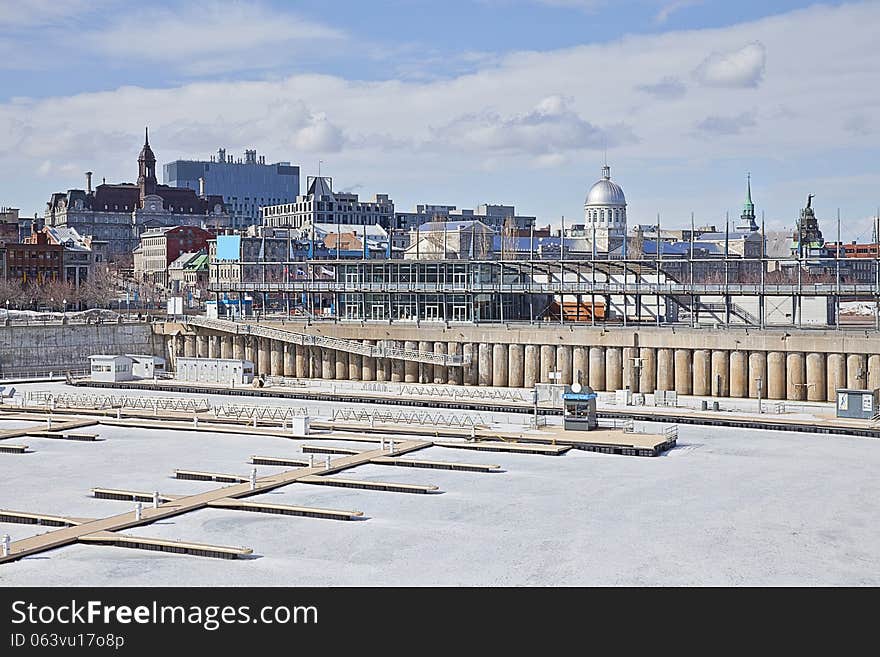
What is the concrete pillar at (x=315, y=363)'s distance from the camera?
10906 centimetres

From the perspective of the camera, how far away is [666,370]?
94250mm

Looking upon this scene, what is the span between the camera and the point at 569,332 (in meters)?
98.6

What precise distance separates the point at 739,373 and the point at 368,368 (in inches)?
1252

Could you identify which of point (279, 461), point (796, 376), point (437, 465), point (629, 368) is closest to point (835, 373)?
point (796, 376)

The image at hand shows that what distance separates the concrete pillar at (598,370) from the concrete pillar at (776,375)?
510 inches

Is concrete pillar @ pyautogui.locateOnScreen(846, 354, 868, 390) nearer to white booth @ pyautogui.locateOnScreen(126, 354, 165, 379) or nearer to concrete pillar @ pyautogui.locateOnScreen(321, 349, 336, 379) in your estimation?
concrete pillar @ pyautogui.locateOnScreen(321, 349, 336, 379)

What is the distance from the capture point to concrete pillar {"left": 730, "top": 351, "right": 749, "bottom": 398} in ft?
298

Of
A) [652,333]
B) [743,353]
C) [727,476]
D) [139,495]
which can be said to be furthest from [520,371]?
[139,495]

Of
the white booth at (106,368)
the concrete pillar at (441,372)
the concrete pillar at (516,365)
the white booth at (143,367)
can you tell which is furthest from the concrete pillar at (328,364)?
the white booth at (106,368)

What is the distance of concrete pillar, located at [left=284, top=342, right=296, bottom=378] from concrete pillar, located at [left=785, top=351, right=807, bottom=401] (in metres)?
42.7

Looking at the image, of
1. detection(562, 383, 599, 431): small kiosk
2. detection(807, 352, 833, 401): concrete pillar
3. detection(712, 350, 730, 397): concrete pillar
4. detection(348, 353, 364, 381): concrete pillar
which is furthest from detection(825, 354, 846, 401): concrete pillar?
detection(348, 353, 364, 381): concrete pillar

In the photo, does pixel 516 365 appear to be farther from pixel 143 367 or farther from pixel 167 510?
pixel 167 510

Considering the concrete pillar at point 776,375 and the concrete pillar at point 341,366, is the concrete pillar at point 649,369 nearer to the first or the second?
the concrete pillar at point 776,375

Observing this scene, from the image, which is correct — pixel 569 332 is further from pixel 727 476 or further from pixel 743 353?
pixel 727 476
